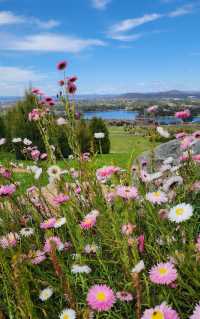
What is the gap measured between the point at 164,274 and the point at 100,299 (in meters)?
0.24

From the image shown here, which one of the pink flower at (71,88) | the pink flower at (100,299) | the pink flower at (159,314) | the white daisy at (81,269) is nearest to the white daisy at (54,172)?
the pink flower at (71,88)

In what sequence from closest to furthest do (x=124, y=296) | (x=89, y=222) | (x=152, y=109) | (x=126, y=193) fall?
(x=124, y=296) → (x=126, y=193) → (x=89, y=222) → (x=152, y=109)

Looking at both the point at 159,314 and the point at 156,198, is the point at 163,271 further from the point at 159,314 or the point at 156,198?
the point at 156,198

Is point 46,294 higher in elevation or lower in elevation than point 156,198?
lower

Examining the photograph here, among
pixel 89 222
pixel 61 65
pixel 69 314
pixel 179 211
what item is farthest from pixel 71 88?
pixel 69 314

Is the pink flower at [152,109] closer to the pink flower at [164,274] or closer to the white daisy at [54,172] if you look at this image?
the white daisy at [54,172]

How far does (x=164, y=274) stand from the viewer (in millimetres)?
1602

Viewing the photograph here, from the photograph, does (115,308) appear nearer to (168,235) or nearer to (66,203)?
(168,235)

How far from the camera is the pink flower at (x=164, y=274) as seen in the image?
1.56 m

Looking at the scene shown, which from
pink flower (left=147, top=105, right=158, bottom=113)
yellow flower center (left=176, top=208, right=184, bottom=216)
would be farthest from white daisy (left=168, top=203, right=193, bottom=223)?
pink flower (left=147, top=105, right=158, bottom=113)

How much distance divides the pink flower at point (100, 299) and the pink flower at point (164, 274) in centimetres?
16

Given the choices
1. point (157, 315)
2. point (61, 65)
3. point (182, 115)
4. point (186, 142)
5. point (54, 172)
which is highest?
point (61, 65)

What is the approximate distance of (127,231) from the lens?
190 centimetres

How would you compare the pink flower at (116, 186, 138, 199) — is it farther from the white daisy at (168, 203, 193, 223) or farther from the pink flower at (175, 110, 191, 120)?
the pink flower at (175, 110, 191, 120)
